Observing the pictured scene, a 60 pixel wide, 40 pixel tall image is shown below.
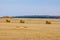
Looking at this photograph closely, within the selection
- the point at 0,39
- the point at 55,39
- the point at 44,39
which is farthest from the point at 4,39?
the point at 55,39

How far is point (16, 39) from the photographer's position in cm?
863

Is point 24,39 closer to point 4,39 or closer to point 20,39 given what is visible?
point 20,39

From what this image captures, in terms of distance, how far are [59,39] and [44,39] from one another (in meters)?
0.88

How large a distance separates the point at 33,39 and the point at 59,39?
4.96ft

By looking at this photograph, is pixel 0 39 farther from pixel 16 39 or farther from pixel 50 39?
pixel 50 39

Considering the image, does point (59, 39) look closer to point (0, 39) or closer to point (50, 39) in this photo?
point (50, 39)

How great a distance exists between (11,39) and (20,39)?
52 cm

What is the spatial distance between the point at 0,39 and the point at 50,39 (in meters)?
2.87

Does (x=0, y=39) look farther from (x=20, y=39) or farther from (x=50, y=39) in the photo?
(x=50, y=39)

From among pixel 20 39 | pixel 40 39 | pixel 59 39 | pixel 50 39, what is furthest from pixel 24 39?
pixel 59 39

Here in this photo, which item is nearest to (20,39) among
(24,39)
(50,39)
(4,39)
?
(24,39)

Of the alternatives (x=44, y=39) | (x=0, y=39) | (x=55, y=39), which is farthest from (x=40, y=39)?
(x=0, y=39)

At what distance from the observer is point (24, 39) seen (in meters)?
8.61

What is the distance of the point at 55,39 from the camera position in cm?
867
